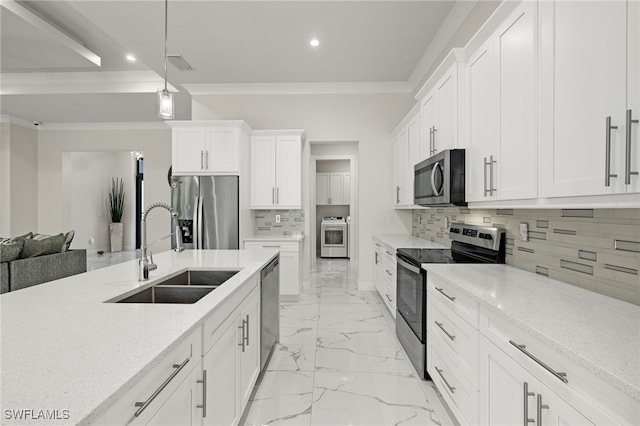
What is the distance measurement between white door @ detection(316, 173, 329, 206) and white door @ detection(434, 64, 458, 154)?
18.7 ft

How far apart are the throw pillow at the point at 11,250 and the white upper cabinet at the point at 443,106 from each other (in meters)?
4.06

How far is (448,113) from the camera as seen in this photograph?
2537 millimetres

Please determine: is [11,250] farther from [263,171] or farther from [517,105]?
[517,105]

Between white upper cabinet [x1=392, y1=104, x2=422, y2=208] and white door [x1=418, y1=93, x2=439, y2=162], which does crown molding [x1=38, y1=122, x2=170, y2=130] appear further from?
white door [x1=418, y1=93, x2=439, y2=162]

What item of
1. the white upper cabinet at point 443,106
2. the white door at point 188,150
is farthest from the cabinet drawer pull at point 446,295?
the white door at point 188,150

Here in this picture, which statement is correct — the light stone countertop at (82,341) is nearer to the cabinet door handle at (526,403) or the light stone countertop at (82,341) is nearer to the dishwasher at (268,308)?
the dishwasher at (268,308)

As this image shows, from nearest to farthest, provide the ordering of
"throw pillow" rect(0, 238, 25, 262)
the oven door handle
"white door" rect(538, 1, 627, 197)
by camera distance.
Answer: "white door" rect(538, 1, 627, 197)
the oven door handle
"throw pillow" rect(0, 238, 25, 262)

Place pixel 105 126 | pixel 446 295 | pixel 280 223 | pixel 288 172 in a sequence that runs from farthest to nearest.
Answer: pixel 105 126 < pixel 280 223 < pixel 288 172 < pixel 446 295

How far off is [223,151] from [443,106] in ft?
9.35

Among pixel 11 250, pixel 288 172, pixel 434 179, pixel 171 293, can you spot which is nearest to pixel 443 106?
pixel 434 179

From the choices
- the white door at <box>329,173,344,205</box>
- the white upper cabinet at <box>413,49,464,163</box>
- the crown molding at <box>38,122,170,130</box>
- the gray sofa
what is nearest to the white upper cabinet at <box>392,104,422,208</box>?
the white upper cabinet at <box>413,49,464,163</box>

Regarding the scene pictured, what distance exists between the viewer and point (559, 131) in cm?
135

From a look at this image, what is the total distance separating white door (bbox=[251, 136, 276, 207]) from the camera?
480 centimetres

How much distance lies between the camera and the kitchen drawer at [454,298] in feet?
5.12
